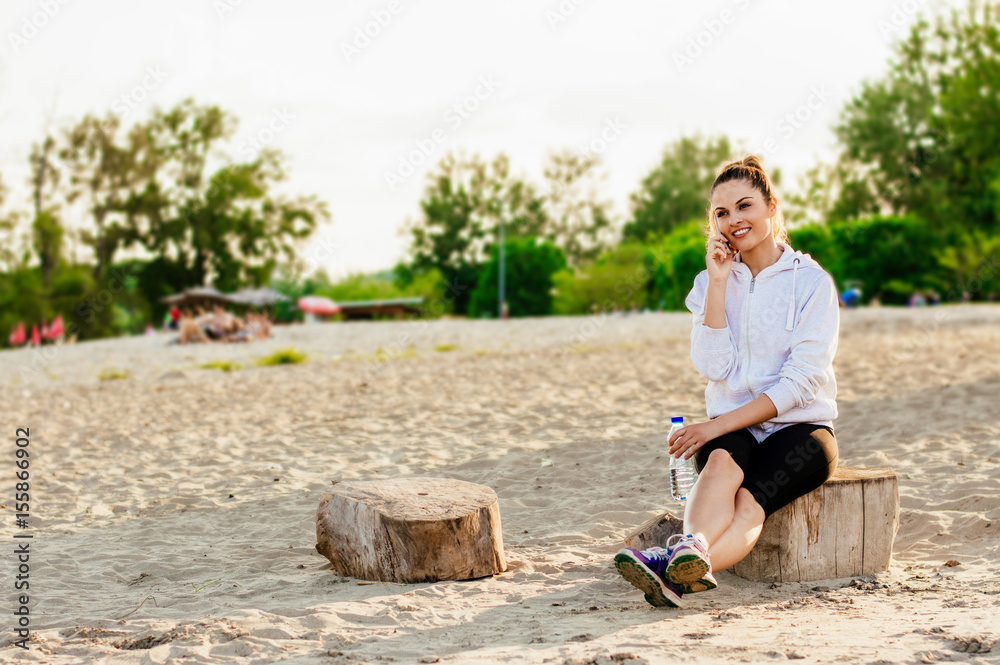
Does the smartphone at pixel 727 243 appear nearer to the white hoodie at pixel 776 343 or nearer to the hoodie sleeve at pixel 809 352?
the white hoodie at pixel 776 343

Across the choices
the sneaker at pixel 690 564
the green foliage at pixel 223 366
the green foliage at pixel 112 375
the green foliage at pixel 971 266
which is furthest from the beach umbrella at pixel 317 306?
the sneaker at pixel 690 564

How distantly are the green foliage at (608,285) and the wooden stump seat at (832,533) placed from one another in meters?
26.9

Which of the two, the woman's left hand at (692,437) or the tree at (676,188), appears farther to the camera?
the tree at (676,188)

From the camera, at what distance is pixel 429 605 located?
11.0 feet

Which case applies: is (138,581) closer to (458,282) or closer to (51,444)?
(51,444)

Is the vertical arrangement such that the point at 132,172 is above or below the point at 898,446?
above

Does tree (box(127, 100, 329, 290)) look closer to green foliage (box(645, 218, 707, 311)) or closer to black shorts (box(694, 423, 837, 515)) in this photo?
green foliage (box(645, 218, 707, 311))

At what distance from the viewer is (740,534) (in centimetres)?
318

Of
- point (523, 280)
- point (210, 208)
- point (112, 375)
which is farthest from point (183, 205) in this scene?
point (112, 375)

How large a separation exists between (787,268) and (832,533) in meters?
1.10

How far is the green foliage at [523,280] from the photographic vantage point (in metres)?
39.8

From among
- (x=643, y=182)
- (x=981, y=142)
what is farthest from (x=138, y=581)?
(x=643, y=182)

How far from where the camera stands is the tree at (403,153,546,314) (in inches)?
1944

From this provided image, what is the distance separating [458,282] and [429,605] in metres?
44.6
